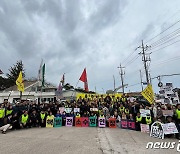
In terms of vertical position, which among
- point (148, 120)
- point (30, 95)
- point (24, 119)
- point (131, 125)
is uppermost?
point (30, 95)

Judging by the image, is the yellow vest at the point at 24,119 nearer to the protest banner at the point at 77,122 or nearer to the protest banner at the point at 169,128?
the protest banner at the point at 77,122

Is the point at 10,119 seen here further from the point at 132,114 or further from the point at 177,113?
the point at 177,113

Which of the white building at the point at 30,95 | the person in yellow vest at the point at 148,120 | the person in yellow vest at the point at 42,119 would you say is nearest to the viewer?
the person in yellow vest at the point at 148,120

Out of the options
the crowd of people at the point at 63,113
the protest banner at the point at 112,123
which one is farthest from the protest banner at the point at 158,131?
the protest banner at the point at 112,123

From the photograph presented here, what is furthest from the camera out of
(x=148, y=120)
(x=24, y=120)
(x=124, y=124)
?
(x=124, y=124)

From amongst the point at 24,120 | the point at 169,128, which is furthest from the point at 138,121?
the point at 24,120

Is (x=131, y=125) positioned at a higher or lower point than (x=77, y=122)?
lower

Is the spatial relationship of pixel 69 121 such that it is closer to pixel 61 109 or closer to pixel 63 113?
pixel 63 113

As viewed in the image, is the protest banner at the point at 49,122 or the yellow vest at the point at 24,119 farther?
the protest banner at the point at 49,122

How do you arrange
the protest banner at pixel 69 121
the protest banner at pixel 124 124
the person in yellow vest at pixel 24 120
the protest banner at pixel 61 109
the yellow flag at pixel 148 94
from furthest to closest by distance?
the protest banner at pixel 61 109
the yellow flag at pixel 148 94
the protest banner at pixel 69 121
the protest banner at pixel 124 124
the person in yellow vest at pixel 24 120

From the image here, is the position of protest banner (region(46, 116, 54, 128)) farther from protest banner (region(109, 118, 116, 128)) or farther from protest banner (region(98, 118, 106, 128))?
protest banner (region(109, 118, 116, 128))

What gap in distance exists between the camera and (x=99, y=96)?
20.7 meters

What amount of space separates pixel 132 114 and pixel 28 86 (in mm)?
35905

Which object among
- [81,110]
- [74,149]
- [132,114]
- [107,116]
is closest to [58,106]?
[81,110]
